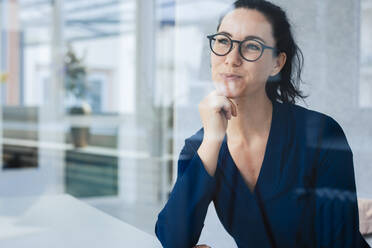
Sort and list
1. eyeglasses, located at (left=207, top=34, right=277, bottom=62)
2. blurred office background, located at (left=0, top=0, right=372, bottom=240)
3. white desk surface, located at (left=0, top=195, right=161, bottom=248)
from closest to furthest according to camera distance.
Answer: eyeglasses, located at (left=207, top=34, right=277, bottom=62) → white desk surface, located at (left=0, top=195, right=161, bottom=248) → blurred office background, located at (left=0, top=0, right=372, bottom=240)

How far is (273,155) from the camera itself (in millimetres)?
1826

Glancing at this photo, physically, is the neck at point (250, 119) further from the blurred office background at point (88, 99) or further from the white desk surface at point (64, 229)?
the blurred office background at point (88, 99)

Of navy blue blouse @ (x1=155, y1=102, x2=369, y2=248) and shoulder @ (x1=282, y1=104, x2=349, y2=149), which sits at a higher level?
shoulder @ (x1=282, y1=104, x2=349, y2=149)

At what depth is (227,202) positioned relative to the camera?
1.89 m

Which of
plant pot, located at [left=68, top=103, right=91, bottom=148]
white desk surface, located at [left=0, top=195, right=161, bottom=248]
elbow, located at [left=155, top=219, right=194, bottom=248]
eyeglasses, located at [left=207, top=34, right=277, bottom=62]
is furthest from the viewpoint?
plant pot, located at [left=68, top=103, right=91, bottom=148]

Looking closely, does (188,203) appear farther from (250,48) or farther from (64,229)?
(64,229)

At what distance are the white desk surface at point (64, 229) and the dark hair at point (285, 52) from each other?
88cm

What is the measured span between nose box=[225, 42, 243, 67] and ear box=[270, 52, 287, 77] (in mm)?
142

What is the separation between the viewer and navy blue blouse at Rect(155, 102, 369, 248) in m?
1.83

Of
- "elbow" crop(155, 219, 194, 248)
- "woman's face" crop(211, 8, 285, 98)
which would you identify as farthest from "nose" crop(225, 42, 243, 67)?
"elbow" crop(155, 219, 194, 248)

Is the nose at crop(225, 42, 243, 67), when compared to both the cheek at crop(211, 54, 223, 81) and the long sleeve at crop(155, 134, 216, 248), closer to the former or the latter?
the cheek at crop(211, 54, 223, 81)

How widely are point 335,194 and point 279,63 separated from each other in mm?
582

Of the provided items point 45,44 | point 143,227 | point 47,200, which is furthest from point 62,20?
point 143,227

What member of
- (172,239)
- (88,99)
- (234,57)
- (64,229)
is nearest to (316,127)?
(234,57)
